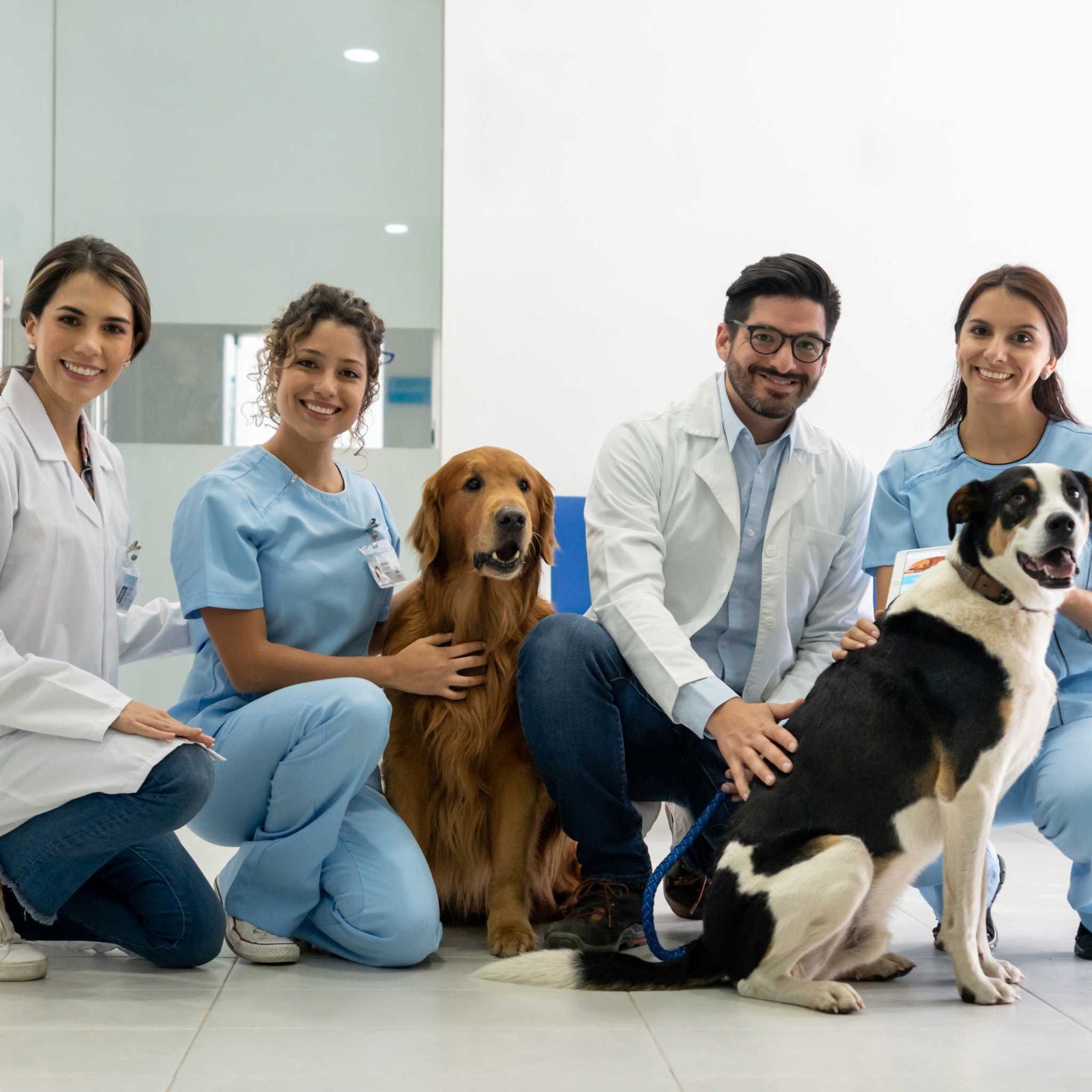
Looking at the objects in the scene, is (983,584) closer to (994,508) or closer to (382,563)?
(994,508)

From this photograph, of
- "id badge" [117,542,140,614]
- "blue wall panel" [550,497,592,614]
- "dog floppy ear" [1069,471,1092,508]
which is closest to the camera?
"dog floppy ear" [1069,471,1092,508]

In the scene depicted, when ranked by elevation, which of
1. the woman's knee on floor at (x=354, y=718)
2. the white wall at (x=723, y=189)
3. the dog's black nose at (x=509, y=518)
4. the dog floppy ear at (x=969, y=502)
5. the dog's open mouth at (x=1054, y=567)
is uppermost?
the white wall at (x=723, y=189)

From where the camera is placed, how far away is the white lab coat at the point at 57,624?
201 cm

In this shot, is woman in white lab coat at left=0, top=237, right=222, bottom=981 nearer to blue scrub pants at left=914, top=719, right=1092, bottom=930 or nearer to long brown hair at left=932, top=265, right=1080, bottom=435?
A: blue scrub pants at left=914, top=719, right=1092, bottom=930

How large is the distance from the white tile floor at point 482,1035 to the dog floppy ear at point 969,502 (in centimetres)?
82

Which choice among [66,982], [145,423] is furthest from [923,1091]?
[145,423]

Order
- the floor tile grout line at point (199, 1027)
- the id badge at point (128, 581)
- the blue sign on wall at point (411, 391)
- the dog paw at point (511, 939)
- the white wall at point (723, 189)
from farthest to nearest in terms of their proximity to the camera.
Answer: the blue sign on wall at point (411, 391)
the white wall at point (723, 189)
the id badge at point (128, 581)
the dog paw at point (511, 939)
the floor tile grout line at point (199, 1027)

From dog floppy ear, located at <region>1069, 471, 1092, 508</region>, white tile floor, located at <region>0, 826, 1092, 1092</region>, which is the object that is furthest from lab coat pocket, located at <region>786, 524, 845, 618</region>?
white tile floor, located at <region>0, 826, 1092, 1092</region>

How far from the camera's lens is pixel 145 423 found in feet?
16.1

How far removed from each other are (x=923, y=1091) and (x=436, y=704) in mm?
1281

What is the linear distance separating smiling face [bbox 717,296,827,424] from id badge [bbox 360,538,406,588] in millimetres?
847

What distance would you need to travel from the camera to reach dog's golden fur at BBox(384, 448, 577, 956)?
2.54m

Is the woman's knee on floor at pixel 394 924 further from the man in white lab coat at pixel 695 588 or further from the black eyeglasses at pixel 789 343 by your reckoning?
the black eyeglasses at pixel 789 343

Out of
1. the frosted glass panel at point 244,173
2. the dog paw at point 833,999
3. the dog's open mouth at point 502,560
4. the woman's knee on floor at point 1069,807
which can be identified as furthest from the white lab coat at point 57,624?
the frosted glass panel at point 244,173
